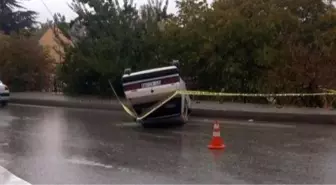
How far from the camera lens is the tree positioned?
155 ft

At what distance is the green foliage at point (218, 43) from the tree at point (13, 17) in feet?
79.3

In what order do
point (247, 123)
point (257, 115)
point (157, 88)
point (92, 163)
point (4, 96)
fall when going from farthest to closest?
point (4, 96) < point (257, 115) < point (247, 123) < point (157, 88) < point (92, 163)

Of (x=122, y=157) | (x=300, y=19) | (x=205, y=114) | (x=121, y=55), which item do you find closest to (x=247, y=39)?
(x=300, y=19)

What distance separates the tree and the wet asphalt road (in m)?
32.1

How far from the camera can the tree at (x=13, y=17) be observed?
155 ft

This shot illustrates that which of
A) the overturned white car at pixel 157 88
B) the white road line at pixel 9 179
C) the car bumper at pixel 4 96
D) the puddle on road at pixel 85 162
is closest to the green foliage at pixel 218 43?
the car bumper at pixel 4 96

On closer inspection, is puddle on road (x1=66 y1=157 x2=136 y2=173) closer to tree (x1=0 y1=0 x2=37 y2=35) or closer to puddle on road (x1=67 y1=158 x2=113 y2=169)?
puddle on road (x1=67 y1=158 x2=113 y2=169)

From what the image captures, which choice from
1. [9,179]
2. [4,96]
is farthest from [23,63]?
[9,179]

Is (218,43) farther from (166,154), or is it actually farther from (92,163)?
(92,163)

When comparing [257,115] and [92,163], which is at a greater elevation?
[257,115]

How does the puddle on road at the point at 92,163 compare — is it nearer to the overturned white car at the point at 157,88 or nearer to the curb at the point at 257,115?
the overturned white car at the point at 157,88

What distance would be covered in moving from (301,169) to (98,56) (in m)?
15.1

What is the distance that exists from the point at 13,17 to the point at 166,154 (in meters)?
39.5

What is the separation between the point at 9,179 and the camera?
870 cm
